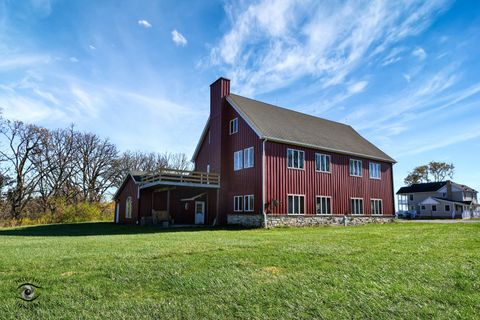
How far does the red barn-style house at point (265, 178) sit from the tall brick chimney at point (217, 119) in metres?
0.07

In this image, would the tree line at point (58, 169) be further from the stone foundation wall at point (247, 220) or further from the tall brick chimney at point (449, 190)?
the tall brick chimney at point (449, 190)

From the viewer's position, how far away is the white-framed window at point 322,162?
73.4ft

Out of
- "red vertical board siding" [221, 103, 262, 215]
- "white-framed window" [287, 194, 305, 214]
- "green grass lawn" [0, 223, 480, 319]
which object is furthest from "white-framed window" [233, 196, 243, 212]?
"green grass lawn" [0, 223, 480, 319]

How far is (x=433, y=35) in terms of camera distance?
10.9 m

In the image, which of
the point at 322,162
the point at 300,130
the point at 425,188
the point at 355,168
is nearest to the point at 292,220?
the point at 322,162

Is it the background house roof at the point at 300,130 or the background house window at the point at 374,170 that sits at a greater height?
the background house roof at the point at 300,130

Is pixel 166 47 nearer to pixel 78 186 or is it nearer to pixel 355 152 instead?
pixel 355 152

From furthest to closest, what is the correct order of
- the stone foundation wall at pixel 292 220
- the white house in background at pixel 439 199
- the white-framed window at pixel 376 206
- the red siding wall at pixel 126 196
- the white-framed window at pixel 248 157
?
the white house in background at pixel 439 199 < the white-framed window at pixel 376 206 < the red siding wall at pixel 126 196 < the white-framed window at pixel 248 157 < the stone foundation wall at pixel 292 220

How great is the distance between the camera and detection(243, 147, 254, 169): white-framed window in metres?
20.8

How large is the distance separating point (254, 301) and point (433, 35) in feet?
34.2

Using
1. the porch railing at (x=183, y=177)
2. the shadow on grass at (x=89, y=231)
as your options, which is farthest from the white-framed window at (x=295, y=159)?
the shadow on grass at (x=89, y=231)

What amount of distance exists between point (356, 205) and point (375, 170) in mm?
3877

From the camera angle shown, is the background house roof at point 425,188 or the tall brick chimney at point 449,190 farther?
the background house roof at point 425,188

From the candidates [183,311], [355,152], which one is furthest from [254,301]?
[355,152]
